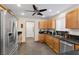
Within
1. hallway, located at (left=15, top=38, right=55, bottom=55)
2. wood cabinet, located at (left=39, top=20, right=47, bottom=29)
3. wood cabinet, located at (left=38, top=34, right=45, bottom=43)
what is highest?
wood cabinet, located at (left=39, top=20, right=47, bottom=29)

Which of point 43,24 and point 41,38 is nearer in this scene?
point 41,38

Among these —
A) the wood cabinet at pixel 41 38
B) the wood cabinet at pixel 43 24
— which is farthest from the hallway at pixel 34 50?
the wood cabinet at pixel 43 24

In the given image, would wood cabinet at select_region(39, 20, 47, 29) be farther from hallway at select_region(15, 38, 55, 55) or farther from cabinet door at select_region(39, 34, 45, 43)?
hallway at select_region(15, 38, 55, 55)

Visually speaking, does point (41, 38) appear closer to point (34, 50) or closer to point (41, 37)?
point (41, 37)

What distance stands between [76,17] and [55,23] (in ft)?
8.23

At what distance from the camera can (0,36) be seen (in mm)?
2078

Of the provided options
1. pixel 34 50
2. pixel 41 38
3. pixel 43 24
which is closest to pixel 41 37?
pixel 41 38

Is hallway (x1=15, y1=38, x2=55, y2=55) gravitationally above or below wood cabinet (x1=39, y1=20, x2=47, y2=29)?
below

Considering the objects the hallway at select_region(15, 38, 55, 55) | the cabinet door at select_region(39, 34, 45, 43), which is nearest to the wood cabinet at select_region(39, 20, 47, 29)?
the cabinet door at select_region(39, 34, 45, 43)

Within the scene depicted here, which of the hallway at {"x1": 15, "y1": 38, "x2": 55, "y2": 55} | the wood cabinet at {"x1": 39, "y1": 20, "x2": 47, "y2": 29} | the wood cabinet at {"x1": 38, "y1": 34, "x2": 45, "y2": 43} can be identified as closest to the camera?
the hallway at {"x1": 15, "y1": 38, "x2": 55, "y2": 55}

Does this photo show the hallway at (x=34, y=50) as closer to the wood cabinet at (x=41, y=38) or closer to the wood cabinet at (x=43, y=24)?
the wood cabinet at (x=41, y=38)

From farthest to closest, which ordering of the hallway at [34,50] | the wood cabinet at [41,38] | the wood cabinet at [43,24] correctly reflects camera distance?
the wood cabinet at [43,24] → the wood cabinet at [41,38] → the hallway at [34,50]

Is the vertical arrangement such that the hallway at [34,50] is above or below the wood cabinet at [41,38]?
below

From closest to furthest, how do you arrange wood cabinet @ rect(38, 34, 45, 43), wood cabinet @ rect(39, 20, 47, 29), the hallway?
the hallway < wood cabinet @ rect(38, 34, 45, 43) < wood cabinet @ rect(39, 20, 47, 29)
